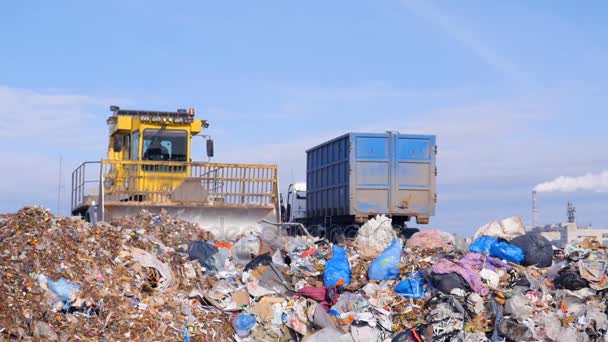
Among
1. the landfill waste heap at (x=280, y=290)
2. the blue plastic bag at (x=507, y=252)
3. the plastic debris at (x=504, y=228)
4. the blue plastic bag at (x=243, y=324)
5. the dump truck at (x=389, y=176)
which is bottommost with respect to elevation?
the blue plastic bag at (x=243, y=324)

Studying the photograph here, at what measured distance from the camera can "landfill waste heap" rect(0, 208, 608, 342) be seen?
9008mm

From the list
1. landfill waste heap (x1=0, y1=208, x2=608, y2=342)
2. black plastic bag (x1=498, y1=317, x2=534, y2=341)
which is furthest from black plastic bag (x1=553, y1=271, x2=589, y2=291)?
black plastic bag (x1=498, y1=317, x2=534, y2=341)

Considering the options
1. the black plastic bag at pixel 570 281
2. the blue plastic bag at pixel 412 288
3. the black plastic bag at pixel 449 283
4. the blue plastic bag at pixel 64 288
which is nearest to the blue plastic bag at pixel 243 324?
the blue plastic bag at pixel 64 288

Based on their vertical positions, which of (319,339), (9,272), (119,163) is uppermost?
(119,163)

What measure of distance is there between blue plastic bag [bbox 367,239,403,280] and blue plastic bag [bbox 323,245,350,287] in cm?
35

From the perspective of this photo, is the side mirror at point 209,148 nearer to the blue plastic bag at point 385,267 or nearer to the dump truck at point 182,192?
the dump truck at point 182,192

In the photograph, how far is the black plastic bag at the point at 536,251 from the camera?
1172cm

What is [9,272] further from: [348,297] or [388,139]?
[388,139]

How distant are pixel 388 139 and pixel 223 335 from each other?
9093mm

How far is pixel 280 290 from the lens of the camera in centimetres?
1084

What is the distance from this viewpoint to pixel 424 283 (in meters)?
10.8

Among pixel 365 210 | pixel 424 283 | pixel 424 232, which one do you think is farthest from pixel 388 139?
pixel 424 283

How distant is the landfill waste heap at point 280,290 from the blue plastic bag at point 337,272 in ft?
0.05

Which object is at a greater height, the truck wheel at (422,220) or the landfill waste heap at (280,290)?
the truck wheel at (422,220)
